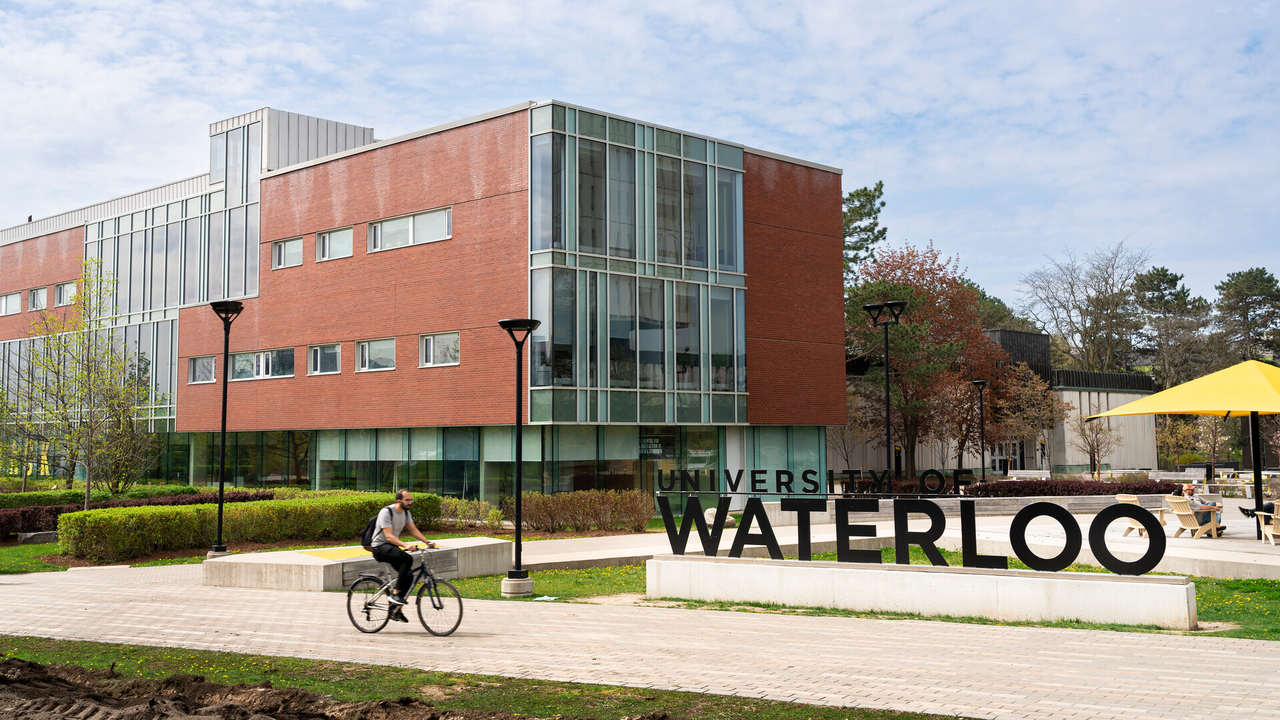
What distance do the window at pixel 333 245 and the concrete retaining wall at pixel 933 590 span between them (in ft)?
67.2

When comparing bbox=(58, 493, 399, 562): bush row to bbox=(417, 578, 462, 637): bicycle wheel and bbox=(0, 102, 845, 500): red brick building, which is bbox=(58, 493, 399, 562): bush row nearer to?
bbox=(0, 102, 845, 500): red brick building

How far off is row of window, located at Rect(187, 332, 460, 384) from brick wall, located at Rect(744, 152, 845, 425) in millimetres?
9424

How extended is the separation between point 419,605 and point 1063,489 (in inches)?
1079

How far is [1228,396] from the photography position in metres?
20.1

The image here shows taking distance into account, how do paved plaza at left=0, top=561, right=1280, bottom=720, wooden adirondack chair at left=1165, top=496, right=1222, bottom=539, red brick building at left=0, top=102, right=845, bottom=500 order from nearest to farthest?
paved plaza at left=0, top=561, right=1280, bottom=720, wooden adirondack chair at left=1165, top=496, right=1222, bottom=539, red brick building at left=0, top=102, right=845, bottom=500

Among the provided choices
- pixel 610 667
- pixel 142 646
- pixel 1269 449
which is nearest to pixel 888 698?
pixel 610 667

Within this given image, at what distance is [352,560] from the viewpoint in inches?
648

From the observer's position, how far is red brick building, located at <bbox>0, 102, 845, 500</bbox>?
92.6 ft

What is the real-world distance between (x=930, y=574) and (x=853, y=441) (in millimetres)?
38372

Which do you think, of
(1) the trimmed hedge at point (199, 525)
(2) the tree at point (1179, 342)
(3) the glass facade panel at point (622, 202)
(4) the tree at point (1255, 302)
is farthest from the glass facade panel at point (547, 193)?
(4) the tree at point (1255, 302)

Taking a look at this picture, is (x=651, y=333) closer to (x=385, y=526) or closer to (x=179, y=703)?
(x=385, y=526)

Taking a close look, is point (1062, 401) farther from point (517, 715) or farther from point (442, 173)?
point (517, 715)

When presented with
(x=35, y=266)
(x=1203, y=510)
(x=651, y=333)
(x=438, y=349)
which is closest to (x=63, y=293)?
(x=35, y=266)

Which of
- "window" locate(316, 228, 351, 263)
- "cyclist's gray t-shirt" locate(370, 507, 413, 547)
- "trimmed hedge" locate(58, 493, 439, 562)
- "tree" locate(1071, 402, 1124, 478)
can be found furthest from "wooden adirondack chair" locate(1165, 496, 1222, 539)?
"tree" locate(1071, 402, 1124, 478)
